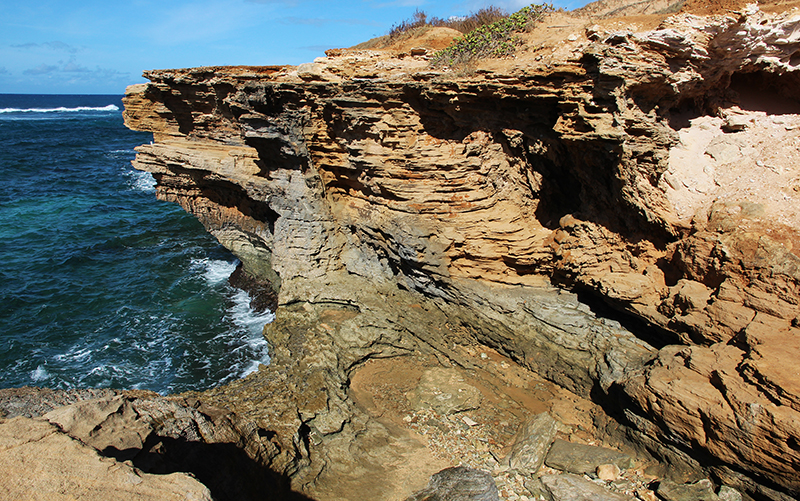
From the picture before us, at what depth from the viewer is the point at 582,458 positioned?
6664mm

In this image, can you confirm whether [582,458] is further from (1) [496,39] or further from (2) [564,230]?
(1) [496,39]

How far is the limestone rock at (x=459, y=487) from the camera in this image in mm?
6129

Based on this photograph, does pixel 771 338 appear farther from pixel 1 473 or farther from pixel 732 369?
pixel 1 473

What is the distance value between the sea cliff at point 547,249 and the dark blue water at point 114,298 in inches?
147

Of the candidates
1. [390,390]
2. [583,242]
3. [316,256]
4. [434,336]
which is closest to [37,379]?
[316,256]

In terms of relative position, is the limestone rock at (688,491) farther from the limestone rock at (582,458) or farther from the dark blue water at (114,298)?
the dark blue water at (114,298)

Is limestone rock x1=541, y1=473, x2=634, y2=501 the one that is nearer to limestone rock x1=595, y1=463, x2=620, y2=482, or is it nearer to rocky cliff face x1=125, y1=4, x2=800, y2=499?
limestone rock x1=595, y1=463, x2=620, y2=482

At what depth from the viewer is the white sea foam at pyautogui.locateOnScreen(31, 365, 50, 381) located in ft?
37.7

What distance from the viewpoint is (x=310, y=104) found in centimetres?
1048

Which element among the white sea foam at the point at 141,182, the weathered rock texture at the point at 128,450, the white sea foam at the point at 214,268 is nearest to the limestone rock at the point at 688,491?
the weathered rock texture at the point at 128,450

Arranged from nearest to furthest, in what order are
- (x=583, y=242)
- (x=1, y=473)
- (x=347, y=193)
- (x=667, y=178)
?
(x=1, y=473)
(x=667, y=178)
(x=583, y=242)
(x=347, y=193)

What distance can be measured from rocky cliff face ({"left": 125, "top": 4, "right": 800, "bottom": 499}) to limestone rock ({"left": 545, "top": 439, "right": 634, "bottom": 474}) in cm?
49

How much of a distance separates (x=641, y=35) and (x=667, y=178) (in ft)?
8.09

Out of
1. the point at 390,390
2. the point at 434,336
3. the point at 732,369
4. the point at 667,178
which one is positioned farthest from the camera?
the point at 434,336
